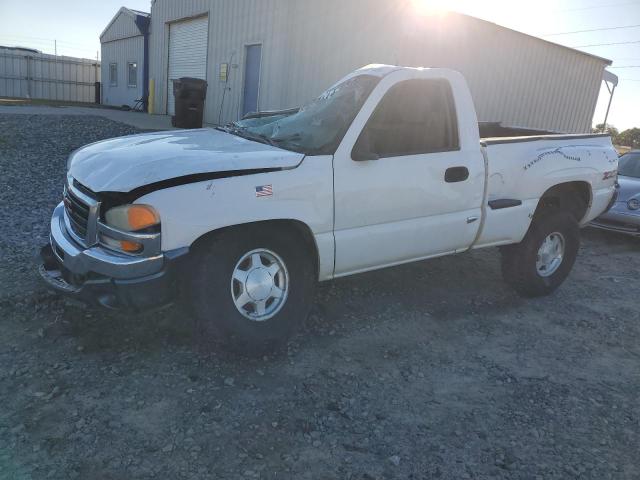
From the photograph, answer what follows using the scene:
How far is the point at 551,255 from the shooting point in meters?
4.99

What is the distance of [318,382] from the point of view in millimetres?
3219

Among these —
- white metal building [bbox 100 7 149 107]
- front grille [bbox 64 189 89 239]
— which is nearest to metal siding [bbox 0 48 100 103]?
white metal building [bbox 100 7 149 107]

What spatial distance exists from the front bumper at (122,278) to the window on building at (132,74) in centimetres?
2299

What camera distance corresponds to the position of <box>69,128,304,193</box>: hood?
2947mm

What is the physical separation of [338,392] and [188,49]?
17.7 metres

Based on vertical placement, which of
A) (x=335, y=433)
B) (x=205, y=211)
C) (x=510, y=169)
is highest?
(x=510, y=169)

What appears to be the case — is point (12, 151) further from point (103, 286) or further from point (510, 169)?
point (510, 169)

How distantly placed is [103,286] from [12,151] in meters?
8.08

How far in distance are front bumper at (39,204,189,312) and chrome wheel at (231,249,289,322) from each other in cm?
39

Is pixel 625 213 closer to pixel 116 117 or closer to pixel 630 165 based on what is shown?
pixel 630 165

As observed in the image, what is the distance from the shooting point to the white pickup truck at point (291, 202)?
9.57 feet

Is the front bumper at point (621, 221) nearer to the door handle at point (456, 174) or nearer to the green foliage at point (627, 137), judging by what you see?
the door handle at point (456, 174)

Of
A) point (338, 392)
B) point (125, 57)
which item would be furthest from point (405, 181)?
point (125, 57)

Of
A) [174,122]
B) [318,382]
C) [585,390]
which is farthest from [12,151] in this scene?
[585,390]
